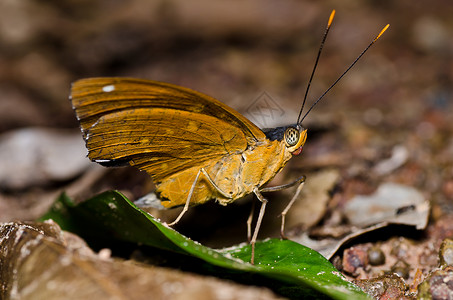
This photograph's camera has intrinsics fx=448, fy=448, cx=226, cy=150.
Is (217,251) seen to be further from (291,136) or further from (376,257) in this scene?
(376,257)

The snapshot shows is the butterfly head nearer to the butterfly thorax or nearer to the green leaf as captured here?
the butterfly thorax

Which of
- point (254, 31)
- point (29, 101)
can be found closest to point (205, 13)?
point (254, 31)

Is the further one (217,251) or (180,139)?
(180,139)

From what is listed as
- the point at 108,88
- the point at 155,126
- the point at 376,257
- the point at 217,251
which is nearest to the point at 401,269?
the point at 376,257

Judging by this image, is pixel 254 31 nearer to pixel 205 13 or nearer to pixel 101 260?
pixel 205 13

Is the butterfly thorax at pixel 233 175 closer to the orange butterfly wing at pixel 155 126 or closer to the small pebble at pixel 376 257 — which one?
the orange butterfly wing at pixel 155 126

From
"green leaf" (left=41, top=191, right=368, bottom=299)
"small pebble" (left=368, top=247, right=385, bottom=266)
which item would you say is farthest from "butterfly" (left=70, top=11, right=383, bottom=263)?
"small pebble" (left=368, top=247, right=385, bottom=266)

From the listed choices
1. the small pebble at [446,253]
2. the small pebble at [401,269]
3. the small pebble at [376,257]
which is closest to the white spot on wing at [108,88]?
the small pebble at [376,257]

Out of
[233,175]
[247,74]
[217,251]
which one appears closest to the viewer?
[217,251]
